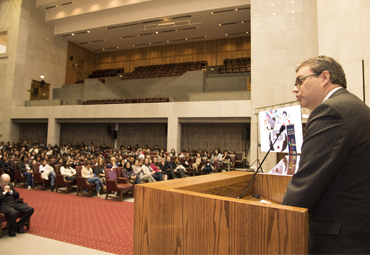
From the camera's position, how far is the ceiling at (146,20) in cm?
1634

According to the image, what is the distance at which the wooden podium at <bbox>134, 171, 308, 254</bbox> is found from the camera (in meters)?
0.83

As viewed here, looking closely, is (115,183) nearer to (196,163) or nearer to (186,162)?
(186,162)

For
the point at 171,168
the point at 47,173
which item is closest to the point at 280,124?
the point at 171,168

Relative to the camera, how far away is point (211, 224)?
0.97m

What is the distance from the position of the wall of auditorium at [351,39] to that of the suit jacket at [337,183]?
18.6 ft

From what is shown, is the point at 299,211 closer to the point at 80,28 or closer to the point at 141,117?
the point at 141,117

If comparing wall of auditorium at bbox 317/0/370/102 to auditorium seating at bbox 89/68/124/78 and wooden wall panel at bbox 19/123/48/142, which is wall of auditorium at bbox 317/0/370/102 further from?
wooden wall panel at bbox 19/123/48/142

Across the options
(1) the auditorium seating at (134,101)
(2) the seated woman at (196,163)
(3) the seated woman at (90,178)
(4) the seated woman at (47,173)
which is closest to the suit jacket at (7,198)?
(3) the seated woman at (90,178)

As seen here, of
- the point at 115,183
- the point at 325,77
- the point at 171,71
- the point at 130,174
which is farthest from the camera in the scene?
the point at 171,71

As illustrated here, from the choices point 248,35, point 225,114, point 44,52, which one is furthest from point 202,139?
point 44,52

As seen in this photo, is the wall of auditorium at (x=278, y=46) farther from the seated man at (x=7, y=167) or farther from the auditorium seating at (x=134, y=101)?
the seated man at (x=7, y=167)

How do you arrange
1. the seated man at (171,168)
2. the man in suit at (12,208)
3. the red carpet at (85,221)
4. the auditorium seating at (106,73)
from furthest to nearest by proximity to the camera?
1. the auditorium seating at (106,73)
2. the seated man at (171,168)
3. the man in suit at (12,208)
4. the red carpet at (85,221)

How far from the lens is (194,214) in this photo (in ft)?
3.33

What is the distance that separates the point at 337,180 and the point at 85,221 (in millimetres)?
4941
